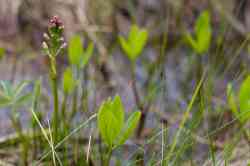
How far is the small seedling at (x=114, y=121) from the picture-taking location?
100 centimetres

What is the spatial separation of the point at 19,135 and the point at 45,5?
1.06m

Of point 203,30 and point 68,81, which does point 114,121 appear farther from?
point 203,30

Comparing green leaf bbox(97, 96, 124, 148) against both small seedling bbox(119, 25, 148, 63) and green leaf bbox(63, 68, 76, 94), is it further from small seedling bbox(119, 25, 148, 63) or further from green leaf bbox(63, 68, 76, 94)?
small seedling bbox(119, 25, 148, 63)

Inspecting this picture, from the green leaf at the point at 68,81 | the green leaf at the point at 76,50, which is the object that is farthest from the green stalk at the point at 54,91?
the green leaf at the point at 76,50

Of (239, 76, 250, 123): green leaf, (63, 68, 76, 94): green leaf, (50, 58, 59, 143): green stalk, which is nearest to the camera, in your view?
(50, 58, 59, 143): green stalk

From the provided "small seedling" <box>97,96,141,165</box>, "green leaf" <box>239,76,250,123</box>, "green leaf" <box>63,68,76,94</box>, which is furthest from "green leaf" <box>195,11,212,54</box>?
"small seedling" <box>97,96,141,165</box>

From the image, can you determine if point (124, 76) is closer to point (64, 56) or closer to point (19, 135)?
point (64, 56)

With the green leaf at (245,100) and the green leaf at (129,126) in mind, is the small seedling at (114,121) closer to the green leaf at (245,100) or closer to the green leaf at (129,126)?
the green leaf at (129,126)

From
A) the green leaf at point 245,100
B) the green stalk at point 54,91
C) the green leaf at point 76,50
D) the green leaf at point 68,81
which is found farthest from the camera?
the green leaf at point 76,50

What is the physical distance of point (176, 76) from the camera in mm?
1998

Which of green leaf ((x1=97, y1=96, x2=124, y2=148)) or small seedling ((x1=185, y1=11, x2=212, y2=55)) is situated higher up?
small seedling ((x1=185, y1=11, x2=212, y2=55))

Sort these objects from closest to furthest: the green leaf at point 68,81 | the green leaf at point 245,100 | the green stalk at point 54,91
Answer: the green stalk at point 54,91, the green leaf at point 245,100, the green leaf at point 68,81

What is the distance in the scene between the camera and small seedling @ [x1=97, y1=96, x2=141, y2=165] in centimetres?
100

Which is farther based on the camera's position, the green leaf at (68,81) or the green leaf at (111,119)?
the green leaf at (68,81)
